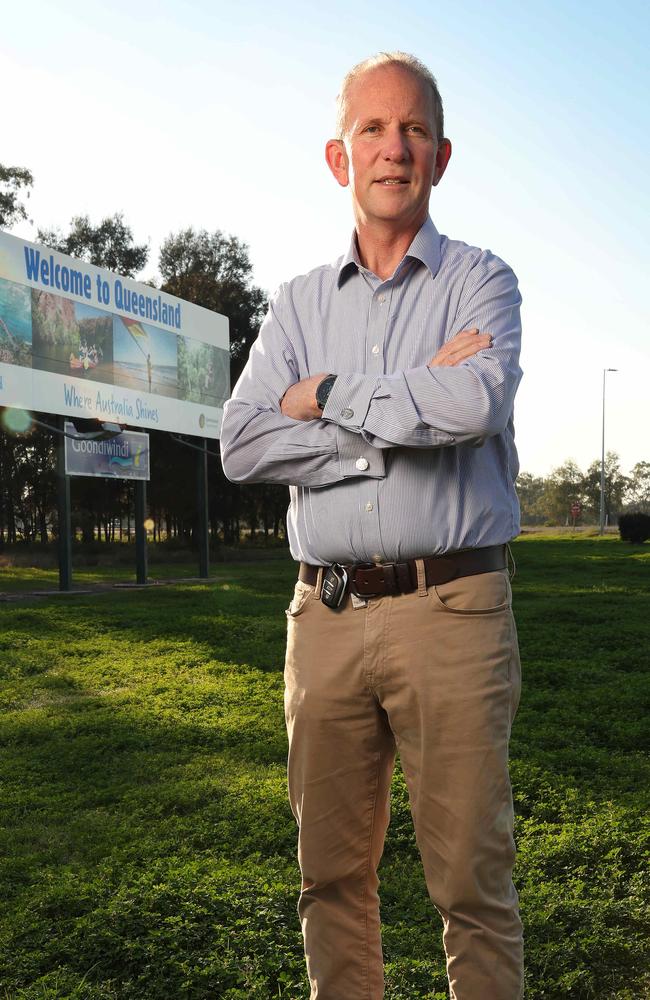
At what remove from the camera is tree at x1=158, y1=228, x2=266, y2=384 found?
39312mm

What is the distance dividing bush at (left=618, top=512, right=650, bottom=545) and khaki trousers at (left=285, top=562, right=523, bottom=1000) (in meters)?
31.9

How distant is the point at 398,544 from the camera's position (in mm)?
2432

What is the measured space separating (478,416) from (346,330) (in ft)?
1.56

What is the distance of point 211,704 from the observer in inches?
311

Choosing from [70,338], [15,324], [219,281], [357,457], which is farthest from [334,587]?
[219,281]

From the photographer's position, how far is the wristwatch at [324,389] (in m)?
2.54

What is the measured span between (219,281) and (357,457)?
38.8 meters

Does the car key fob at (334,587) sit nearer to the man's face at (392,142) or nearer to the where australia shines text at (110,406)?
the man's face at (392,142)

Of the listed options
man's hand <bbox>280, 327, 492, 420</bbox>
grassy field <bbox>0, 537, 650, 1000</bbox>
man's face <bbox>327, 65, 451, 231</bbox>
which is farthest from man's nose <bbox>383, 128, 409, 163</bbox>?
grassy field <bbox>0, 537, 650, 1000</bbox>

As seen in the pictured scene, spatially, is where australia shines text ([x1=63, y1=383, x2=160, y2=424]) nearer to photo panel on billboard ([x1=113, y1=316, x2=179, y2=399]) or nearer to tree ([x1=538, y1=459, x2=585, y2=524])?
photo panel on billboard ([x1=113, y1=316, x2=179, y2=399])

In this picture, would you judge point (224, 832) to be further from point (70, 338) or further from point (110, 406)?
point (110, 406)

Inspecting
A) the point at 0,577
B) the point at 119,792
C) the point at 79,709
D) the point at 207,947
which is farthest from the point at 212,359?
the point at 207,947

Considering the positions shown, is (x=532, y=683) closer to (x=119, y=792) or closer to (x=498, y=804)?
(x=119, y=792)

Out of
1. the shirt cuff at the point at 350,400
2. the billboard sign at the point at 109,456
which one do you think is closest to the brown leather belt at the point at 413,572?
the shirt cuff at the point at 350,400
